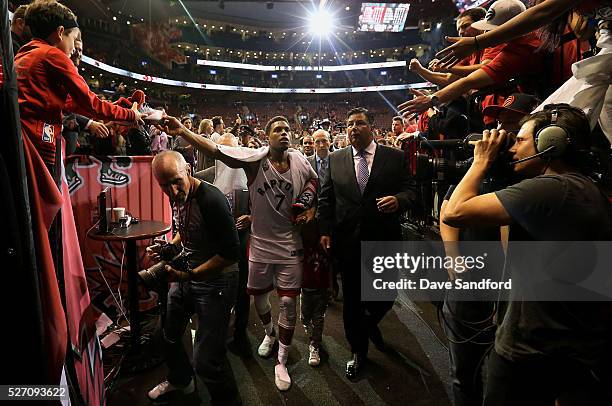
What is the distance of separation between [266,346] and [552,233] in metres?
2.69

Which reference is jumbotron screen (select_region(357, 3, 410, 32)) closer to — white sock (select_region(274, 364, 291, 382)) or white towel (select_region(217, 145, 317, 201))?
white towel (select_region(217, 145, 317, 201))

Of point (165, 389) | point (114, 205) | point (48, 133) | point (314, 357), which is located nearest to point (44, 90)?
point (48, 133)

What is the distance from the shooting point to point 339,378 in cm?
278

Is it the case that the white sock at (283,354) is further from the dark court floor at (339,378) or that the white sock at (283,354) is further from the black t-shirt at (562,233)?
the black t-shirt at (562,233)

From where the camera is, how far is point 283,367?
2.81 meters

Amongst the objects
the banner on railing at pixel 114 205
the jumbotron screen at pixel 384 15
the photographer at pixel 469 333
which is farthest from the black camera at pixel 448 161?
the jumbotron screen at pixel 384 15

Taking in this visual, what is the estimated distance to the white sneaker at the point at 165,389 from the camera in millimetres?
2488

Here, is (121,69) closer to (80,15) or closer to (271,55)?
(80,15)

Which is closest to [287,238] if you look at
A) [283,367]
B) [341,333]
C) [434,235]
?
[283,367]

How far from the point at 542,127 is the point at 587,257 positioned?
20.6 inches

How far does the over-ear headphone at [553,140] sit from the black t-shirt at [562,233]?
3.6 inches

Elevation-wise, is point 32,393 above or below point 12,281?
below

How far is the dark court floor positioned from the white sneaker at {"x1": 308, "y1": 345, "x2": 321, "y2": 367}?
0.12ft

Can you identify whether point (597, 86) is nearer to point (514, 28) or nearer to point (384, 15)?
point (514, 28)
